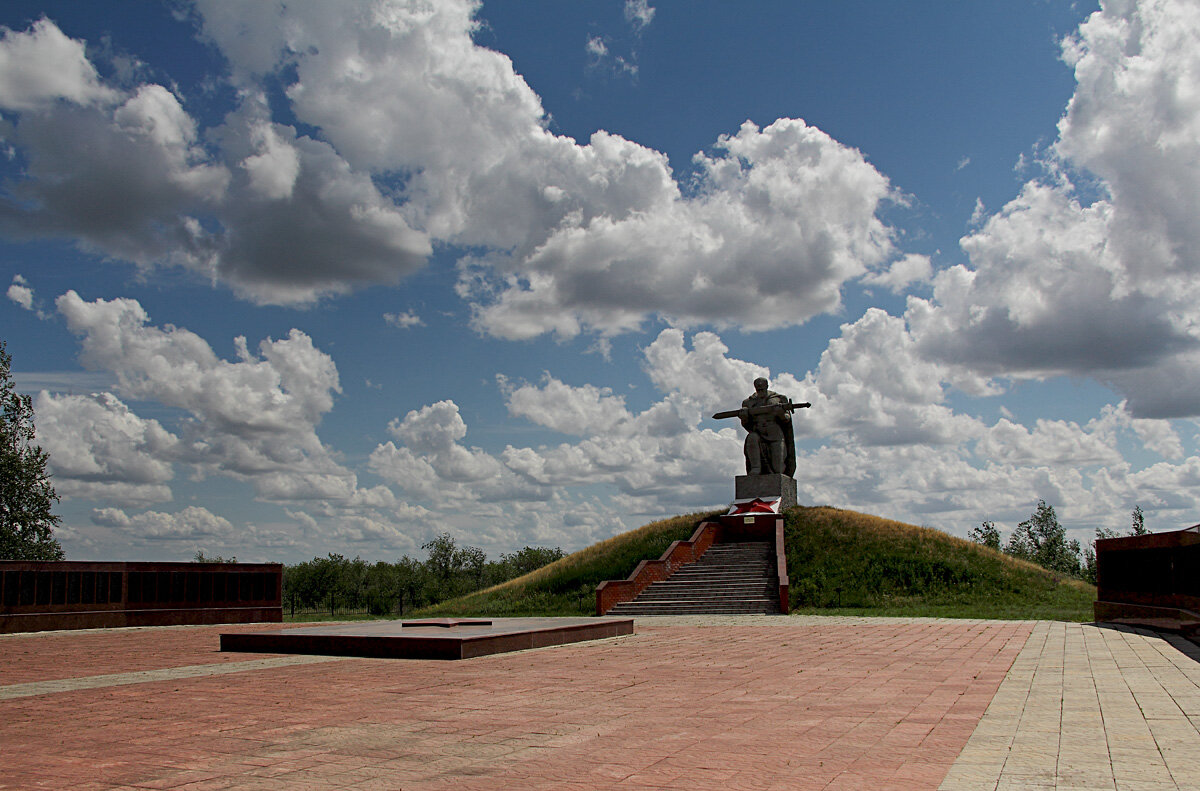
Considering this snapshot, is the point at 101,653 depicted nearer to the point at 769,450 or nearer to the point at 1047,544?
the point at 769,450

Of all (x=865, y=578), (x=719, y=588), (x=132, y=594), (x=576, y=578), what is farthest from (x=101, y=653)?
(x=865, y=578)

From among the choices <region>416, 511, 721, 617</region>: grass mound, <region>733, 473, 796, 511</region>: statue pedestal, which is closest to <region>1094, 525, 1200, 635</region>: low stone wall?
<region>416, 511, 721, 617</region>: grass mound

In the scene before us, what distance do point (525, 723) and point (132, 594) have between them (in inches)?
696

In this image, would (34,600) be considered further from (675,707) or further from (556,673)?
(675,707)

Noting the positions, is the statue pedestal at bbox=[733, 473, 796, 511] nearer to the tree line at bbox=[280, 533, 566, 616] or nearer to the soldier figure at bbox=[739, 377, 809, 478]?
the soldier figure at bbox=[739, 377, 809, 478]

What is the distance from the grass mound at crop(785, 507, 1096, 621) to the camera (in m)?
21.2

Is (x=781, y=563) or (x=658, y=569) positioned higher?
(x=781, y=563)

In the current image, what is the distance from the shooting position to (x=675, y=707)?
6.80 meters

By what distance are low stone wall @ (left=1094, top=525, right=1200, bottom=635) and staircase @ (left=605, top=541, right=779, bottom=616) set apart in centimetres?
693

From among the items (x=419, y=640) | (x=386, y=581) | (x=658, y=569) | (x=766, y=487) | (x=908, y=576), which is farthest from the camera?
(x=386, y=581)

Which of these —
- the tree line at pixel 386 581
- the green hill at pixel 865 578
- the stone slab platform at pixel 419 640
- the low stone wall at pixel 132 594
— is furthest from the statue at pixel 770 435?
the tree line at pixel 386 581

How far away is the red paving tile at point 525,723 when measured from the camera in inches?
183

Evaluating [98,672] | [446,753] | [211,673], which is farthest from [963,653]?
[98,672]

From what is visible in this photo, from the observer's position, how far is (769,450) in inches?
1235
